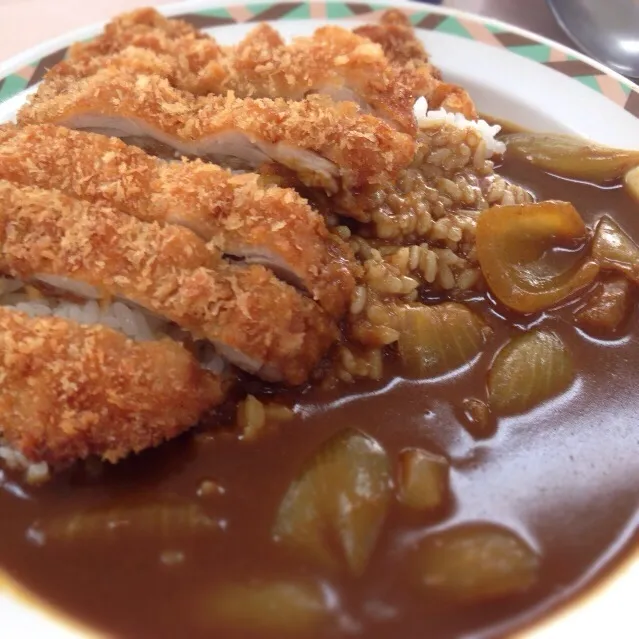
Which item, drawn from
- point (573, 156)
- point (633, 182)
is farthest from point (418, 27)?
point (633, 182)

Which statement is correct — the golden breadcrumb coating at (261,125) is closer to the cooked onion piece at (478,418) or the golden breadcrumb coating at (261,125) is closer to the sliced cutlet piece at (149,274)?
the sliced cutlet piece at (149,274)

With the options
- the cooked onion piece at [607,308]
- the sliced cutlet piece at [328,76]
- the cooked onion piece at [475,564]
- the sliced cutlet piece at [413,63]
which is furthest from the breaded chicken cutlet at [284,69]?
the cooked onion piece at [475,564]

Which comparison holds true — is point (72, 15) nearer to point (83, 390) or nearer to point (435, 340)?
point (83, 390)

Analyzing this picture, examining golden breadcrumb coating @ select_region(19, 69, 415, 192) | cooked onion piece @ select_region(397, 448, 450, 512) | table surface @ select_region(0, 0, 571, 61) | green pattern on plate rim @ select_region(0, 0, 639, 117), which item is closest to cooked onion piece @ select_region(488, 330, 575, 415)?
cooked onion piece @ select_region(397, 448, 450, 512)

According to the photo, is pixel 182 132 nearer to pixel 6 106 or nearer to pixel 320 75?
pixel 320 75

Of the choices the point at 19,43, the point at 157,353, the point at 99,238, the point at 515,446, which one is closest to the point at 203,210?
the point at 99,238

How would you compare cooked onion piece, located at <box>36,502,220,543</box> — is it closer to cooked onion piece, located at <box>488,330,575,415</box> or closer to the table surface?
cooked onion piece, located at <box>488,330,575,415</box>
